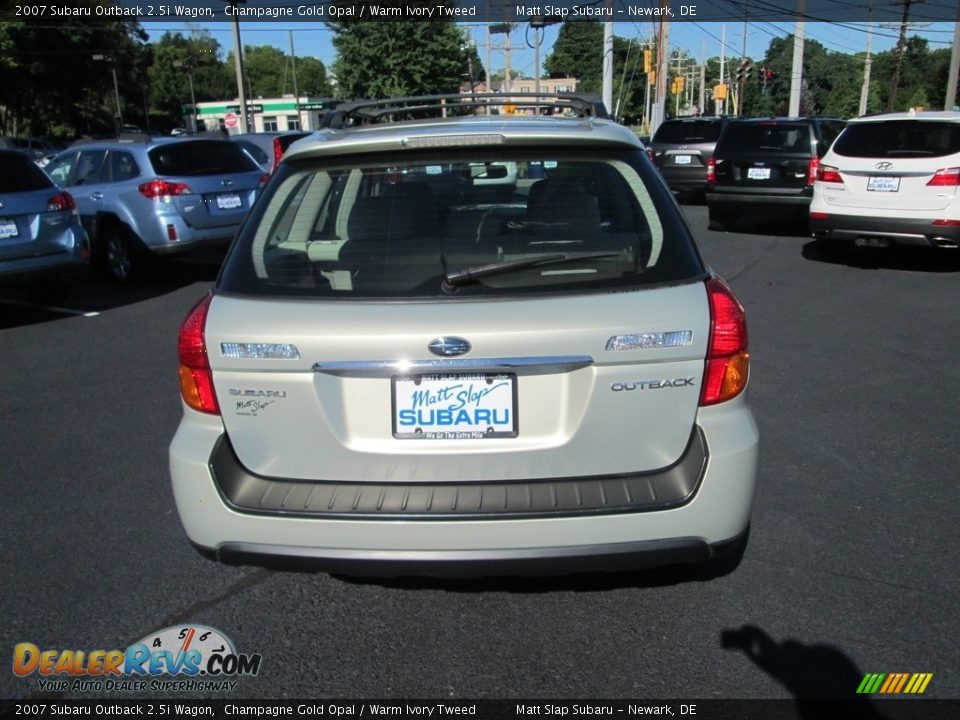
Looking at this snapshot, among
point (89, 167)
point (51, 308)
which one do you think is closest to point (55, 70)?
point (89, 167)

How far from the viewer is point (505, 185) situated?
3.08m

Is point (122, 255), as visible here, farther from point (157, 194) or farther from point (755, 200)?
point (755, 200)

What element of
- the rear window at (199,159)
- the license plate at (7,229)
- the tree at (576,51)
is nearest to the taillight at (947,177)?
the rear window at (199,159)

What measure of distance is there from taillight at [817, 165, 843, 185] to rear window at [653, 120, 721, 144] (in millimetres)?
7141

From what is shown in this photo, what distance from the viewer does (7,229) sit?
8.02 metres

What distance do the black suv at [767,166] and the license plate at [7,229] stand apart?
32.3 feet

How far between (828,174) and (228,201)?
7282 millimetres

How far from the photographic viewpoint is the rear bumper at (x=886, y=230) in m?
9.39

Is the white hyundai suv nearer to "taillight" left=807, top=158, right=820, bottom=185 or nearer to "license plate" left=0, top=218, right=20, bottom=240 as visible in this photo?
"taillight" left=807, top=158, right=820, bottom=185

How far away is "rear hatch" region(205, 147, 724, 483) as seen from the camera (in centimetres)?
254

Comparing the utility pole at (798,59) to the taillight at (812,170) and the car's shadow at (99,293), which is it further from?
the car's shadow at (99,293)

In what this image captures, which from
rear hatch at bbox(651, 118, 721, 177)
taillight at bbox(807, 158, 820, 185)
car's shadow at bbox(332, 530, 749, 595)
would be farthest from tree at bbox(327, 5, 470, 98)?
car's shadow at bbox(332, 530, 749, 595)

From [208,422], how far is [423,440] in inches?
28.1

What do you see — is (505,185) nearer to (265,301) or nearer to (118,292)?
(265,301)
